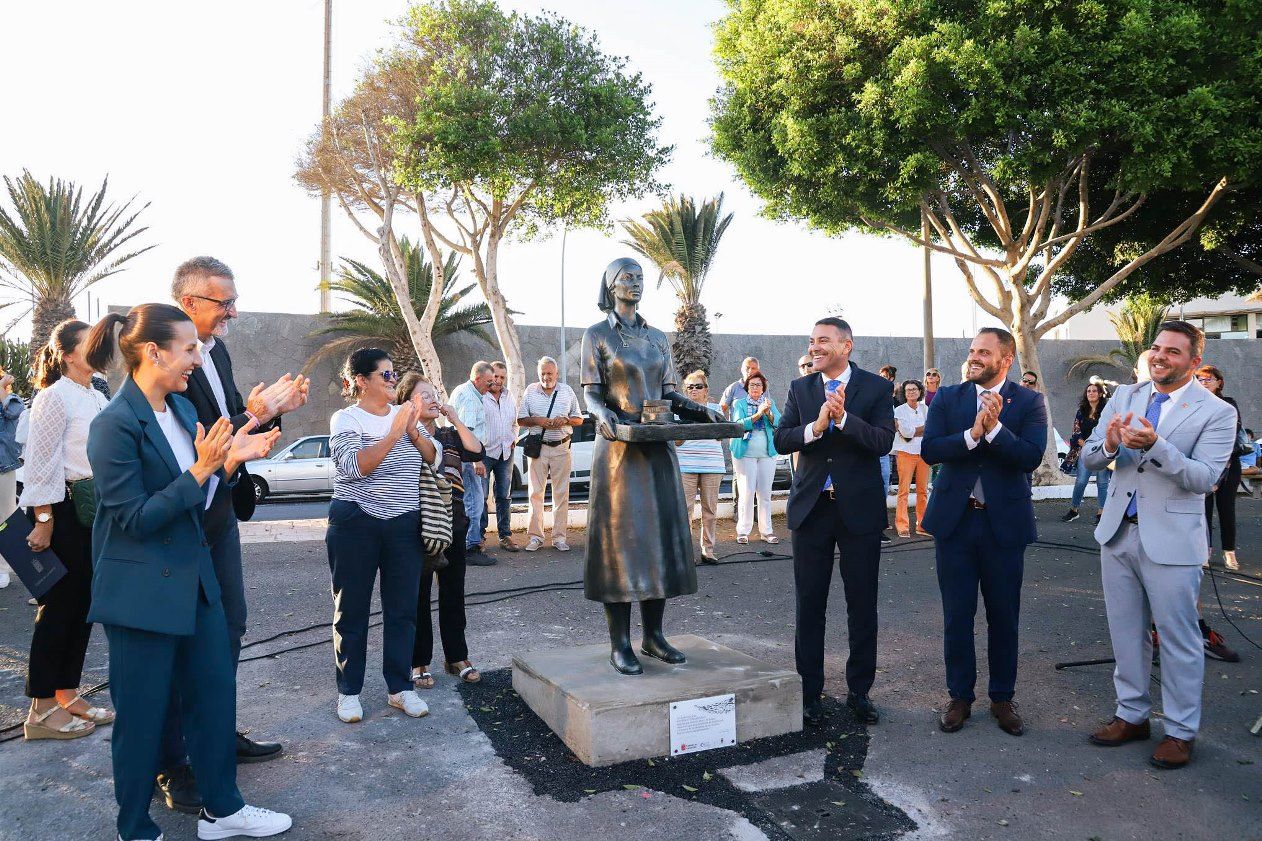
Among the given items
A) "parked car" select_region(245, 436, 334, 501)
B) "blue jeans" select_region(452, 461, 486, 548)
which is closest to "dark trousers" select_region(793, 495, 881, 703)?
"blue jeans" select_region(452, 461, 486, 548)

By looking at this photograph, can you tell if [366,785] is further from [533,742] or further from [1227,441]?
[1227,441]

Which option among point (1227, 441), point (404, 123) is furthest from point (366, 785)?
point (404, 123)

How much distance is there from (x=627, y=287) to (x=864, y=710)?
2.73m

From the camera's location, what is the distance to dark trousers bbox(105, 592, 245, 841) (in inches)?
128

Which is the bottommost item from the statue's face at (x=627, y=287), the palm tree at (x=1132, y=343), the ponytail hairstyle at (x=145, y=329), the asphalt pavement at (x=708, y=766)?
the asphalt pavement at (x=708, y=766)

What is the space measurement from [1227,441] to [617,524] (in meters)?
3.19

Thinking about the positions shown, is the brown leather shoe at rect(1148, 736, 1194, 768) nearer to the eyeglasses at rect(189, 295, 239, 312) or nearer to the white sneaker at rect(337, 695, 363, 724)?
the white sneaker at rect(337, 695, 363, 724)

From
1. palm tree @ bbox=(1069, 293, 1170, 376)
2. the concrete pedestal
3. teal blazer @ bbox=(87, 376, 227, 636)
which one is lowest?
the concrete pedestal

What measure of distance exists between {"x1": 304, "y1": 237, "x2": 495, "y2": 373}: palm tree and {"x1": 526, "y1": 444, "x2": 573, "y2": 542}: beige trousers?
12413 mm

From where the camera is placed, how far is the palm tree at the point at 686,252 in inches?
958

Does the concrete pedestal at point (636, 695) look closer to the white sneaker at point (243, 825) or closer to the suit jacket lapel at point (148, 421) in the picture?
the white sneaker at point (243, 825)

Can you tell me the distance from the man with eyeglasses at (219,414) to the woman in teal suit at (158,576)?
13.2 inches

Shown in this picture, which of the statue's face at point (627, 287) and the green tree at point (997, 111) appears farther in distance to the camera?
the green tree at point (997, 111)

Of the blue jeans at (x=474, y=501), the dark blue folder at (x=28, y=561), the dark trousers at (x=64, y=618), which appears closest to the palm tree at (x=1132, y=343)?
the blue jeans at (x=474, y=501)
